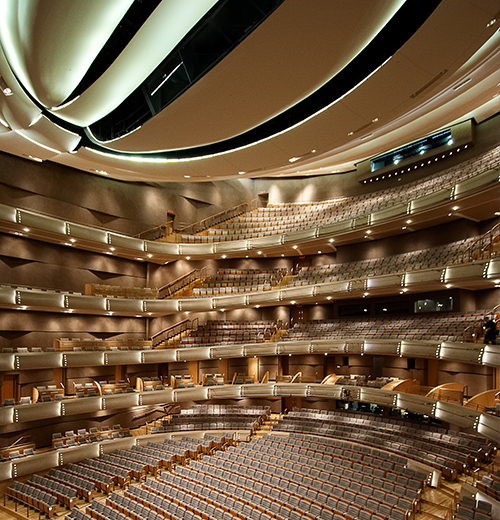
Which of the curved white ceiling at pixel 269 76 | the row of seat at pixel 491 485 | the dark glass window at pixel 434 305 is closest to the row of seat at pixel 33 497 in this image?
the row of seat at pixel 491 485

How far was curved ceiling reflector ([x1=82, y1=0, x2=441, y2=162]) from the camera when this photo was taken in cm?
1074

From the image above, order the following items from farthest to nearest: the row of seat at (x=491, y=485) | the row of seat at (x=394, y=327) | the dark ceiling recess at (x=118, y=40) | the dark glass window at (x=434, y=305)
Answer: the dark glass window at (x=434, y=305)
the row of seat at (x=394, y=327)
the dark ceiling recess at (x=118, y=40)
the row of seat at (x=491, y=485)

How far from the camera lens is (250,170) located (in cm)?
1969

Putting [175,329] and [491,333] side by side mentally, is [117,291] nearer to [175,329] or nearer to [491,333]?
[175,329]

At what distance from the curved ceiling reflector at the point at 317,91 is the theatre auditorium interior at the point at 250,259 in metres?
0.09

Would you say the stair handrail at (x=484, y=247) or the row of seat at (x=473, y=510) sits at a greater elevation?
the stair handrail at (x=484, y=247)

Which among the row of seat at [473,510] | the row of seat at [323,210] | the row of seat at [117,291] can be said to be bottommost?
the row of seat at [473,510]

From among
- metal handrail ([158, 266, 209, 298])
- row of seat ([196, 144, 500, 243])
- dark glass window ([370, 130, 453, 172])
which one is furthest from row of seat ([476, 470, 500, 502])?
metal handrail ([158, 266, 209, 298])

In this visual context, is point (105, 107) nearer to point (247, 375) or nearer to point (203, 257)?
point (203, 257)

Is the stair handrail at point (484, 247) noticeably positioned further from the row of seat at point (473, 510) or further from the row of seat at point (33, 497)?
the row of seat at point (33, 497)

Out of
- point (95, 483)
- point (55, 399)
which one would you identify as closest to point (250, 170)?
point (55, 399)

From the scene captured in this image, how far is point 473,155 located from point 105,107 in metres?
14.8

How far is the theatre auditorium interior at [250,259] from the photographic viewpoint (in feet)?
35.1

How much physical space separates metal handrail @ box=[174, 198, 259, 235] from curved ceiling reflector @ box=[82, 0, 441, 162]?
631 cm
